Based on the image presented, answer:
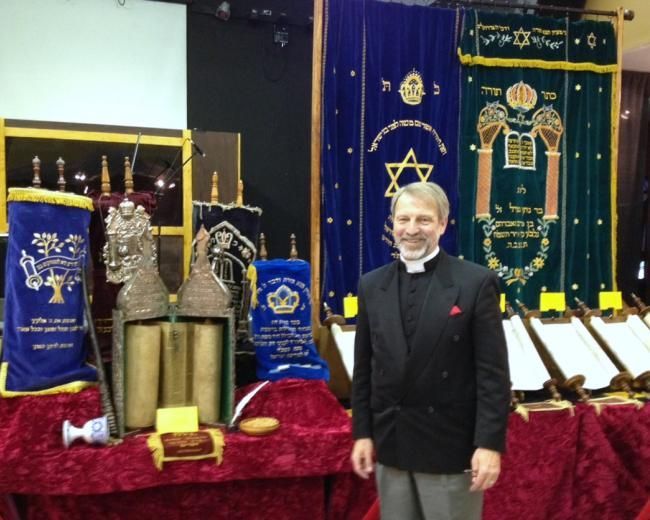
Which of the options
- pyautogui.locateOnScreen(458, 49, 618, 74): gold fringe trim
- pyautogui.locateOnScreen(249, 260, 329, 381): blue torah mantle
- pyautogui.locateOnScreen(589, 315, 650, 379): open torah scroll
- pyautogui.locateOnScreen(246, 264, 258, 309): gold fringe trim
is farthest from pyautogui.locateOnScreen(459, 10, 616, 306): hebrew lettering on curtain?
pyautogui.locateOnScreen(246, 264, 258, 309): gold fringe trim

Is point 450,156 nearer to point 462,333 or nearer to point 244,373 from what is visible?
point 244,373

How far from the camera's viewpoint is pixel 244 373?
2.44 m

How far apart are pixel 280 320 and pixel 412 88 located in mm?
1605

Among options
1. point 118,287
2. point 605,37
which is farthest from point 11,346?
point 605,37

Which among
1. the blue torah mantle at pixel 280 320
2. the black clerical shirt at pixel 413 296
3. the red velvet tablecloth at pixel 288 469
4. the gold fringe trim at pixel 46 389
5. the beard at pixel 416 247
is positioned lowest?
the red velvet tablecloth at pixel 288 469

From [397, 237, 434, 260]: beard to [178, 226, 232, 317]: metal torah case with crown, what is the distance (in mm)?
811

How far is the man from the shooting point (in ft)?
4.75

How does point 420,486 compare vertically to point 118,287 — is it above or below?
below

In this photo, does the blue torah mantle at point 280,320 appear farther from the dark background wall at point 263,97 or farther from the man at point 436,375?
the dark background wall at point 263,97

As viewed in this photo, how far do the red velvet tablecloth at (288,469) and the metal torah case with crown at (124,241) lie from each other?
0.43 meters

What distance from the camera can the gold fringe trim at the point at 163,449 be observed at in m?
1.89

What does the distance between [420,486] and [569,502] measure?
118 cm

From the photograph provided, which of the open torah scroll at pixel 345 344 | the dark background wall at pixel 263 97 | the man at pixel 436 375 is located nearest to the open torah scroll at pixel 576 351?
the open torah scroll at pixel 345 344

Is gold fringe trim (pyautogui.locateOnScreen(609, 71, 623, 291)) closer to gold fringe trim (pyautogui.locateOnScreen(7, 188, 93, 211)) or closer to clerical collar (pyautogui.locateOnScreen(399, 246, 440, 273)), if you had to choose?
clerical collar (pyautogui.locateOnScreen(399, 246, 440, 273))
